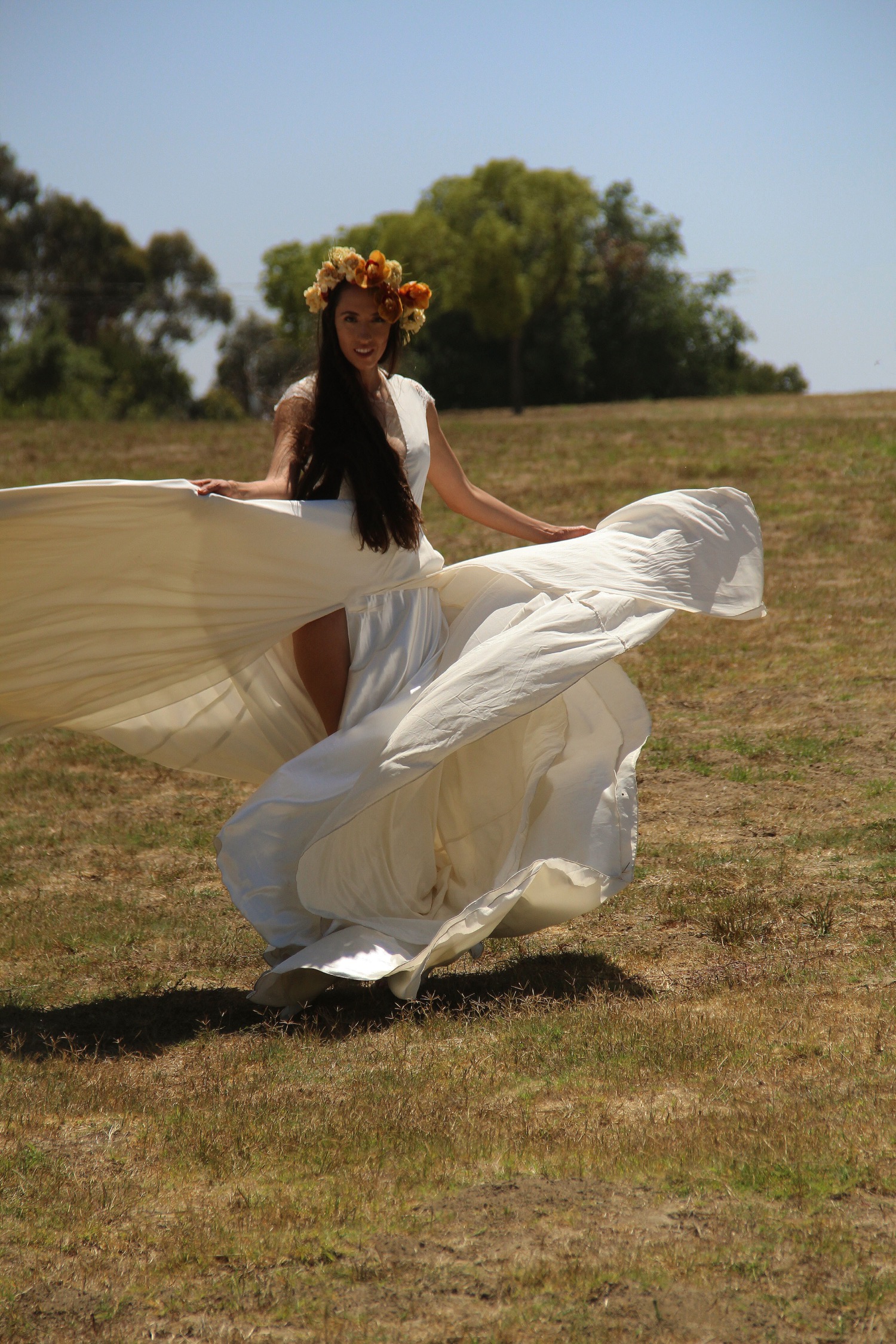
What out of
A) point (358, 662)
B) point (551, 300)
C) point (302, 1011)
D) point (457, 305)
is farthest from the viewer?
point (551, 300)

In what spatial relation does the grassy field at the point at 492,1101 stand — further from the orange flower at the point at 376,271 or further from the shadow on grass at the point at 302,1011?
the orange flower at the point at 376,271

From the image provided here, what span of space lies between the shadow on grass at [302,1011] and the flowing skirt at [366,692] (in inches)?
6.5

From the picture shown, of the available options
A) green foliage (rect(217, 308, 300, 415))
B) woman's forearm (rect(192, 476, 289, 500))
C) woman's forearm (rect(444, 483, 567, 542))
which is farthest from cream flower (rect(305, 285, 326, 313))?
green foliage (rect(217, 308, 300, 415))

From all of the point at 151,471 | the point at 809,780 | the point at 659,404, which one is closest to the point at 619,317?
the point at 659,404

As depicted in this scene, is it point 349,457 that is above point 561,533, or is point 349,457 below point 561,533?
above

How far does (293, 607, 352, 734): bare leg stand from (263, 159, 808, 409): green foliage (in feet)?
141

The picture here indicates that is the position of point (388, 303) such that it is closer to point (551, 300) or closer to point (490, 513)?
point (490, 513)

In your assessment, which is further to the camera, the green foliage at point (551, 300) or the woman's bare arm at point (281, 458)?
the green foliage at point (551, 300)

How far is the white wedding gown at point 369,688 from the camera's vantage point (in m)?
4.54

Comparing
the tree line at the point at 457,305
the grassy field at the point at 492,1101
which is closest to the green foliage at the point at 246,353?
the tree line at the point at 457,305

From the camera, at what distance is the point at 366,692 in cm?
480

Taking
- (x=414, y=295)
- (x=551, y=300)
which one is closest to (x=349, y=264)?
Answer: (x=414, y=295)

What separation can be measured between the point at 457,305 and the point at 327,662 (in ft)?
149

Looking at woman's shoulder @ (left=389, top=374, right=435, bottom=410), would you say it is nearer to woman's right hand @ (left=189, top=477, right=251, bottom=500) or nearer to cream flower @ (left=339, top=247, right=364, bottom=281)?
cream flower @ (left=339, top=247, right=364, bottom=281)
